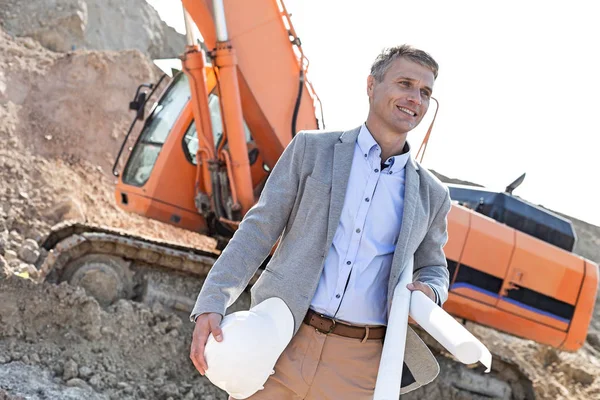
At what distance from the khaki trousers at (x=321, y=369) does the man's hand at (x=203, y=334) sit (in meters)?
0.28

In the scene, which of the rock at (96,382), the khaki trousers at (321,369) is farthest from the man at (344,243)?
the rock at (96,382)

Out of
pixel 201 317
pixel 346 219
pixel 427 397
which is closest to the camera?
pixel 201 317

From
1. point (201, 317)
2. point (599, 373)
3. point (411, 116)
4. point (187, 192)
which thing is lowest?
point (599, 373)

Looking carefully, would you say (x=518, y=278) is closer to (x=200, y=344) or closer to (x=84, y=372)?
(x=84, y=372)

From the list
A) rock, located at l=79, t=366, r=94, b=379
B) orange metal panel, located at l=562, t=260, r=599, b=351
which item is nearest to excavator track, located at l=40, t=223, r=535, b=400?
orange metal panel, located at l=562, t=260, r=599, b=351

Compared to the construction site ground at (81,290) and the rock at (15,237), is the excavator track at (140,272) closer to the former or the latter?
the construction site ground at (81,290)

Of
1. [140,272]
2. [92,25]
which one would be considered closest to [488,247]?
[140,272]

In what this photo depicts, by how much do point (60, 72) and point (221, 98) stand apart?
362 inches

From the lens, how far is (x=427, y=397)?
22.0ft

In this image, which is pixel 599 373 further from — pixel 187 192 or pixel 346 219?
pixel 346 219

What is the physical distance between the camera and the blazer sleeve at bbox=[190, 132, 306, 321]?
7.14ft

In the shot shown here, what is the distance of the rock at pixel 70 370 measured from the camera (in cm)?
496

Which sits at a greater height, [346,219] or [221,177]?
[346,219]

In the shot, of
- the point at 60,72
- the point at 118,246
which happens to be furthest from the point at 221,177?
the point at 60,72
